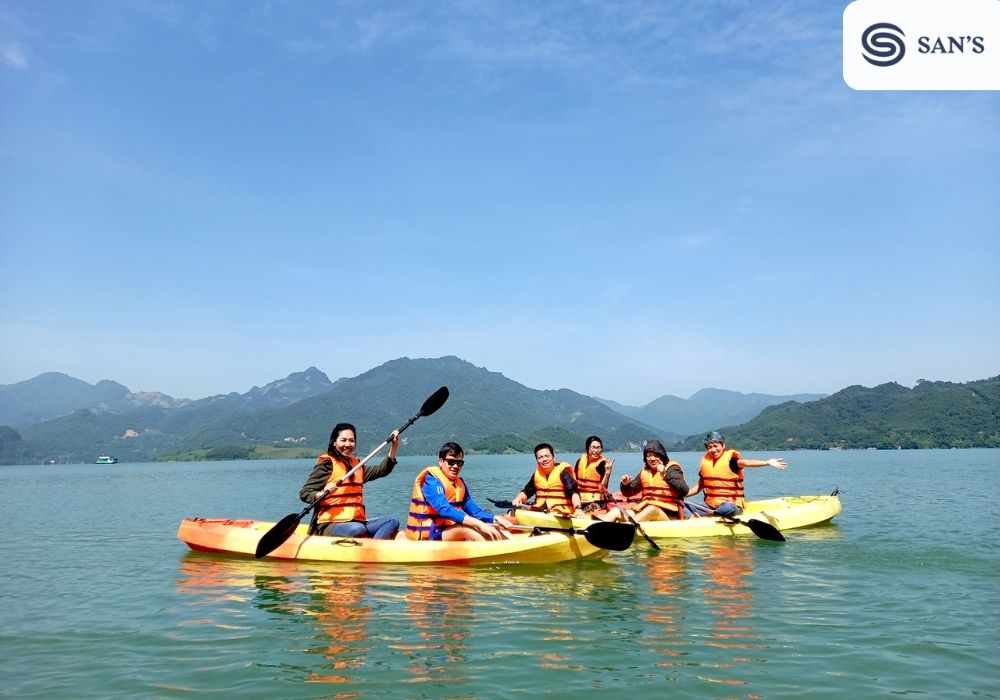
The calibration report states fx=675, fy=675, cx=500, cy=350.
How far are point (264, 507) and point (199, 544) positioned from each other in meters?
19.4

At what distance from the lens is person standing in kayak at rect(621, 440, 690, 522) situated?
15375mm

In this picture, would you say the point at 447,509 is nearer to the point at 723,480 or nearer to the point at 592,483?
the point at 592,483

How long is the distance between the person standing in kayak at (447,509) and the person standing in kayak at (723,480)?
5792 mm

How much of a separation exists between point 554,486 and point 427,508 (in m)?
3.94

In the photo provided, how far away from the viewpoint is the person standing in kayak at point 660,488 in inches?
605

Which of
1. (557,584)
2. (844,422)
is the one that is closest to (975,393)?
(844,422)

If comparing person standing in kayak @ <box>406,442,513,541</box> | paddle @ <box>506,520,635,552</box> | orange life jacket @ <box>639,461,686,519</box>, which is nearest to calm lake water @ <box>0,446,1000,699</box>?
paddle @ <box>506,520,635,552</box>

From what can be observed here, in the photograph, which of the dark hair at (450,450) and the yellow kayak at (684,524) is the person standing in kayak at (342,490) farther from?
the yellow kayak at (684,524)

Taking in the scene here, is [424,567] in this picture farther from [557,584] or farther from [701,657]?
[701,657]

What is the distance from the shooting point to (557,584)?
35.1ft

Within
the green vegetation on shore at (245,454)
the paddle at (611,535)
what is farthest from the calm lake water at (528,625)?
the green vegetation on shore at (245,454)

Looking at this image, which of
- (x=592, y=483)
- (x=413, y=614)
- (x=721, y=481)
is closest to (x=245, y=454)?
(x=592, y=483)

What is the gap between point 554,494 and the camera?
1516cm

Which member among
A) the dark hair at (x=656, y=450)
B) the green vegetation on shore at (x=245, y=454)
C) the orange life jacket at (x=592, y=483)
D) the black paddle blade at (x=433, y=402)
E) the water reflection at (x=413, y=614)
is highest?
the black paddle blade at (x=433, y=402)
